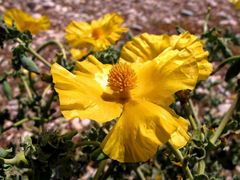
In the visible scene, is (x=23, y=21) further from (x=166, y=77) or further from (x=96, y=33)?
(x=166, y=77)

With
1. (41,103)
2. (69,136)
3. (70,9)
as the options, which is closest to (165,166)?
Result: (41,103)

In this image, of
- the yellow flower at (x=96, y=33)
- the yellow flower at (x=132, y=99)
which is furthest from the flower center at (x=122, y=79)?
the yellow flower at (x=96, y=33)

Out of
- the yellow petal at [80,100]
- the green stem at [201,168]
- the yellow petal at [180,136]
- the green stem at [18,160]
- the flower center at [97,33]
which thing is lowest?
the green stem at [201,168]

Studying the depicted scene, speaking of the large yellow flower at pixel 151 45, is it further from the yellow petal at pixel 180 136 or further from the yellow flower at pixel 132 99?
the yellow petal at pixel 180 136

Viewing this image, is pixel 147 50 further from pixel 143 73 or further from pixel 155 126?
pixel 155 126

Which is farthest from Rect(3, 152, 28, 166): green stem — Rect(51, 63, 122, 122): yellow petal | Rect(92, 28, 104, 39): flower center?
Rect(92, 28, 104, 39): flower center

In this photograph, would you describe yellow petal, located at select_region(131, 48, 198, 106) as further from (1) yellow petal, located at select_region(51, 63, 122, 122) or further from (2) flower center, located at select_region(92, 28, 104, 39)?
(2) flower center, located at select_region(92, 28, 104, 39)
